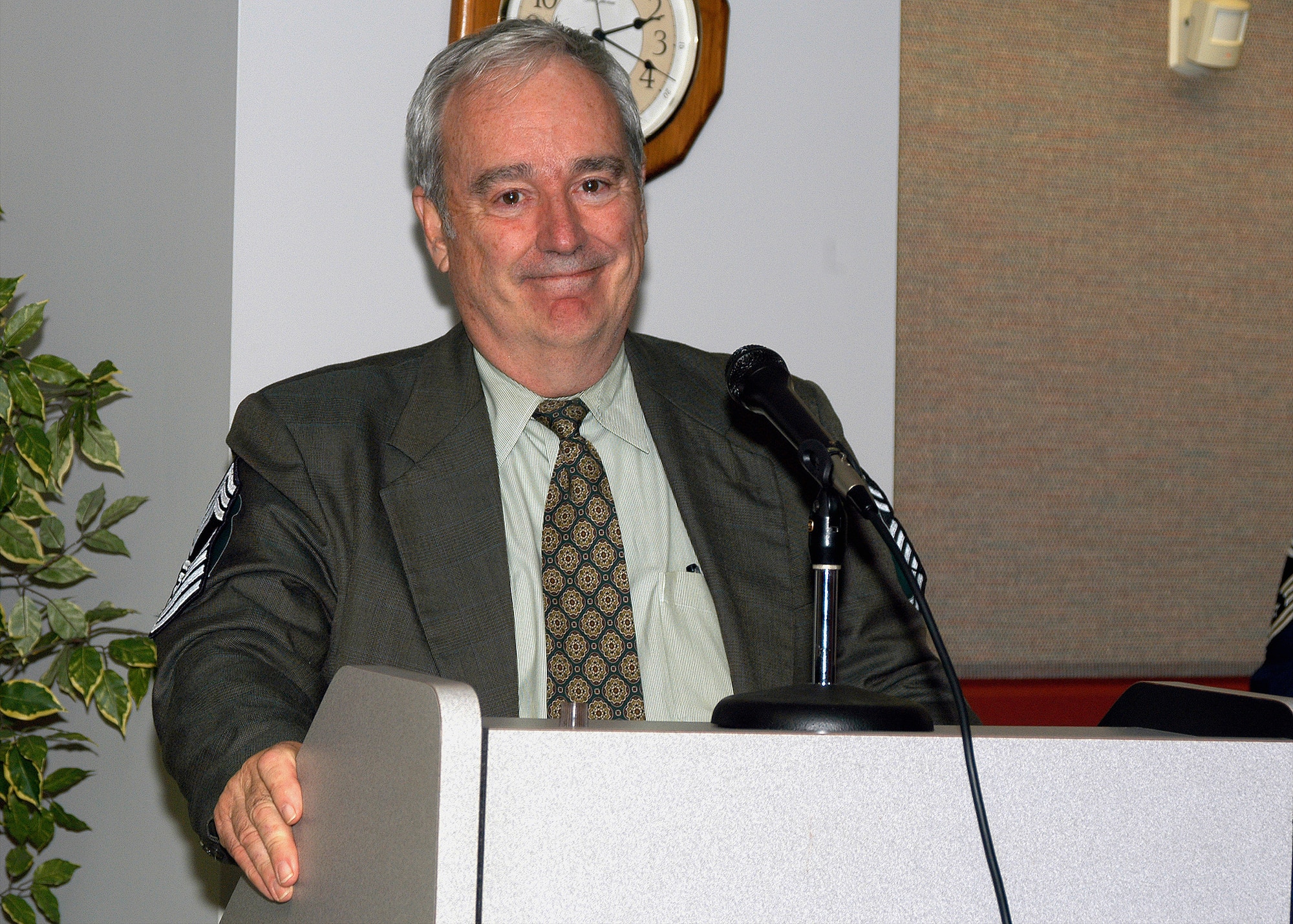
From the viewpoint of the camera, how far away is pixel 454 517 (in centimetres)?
151

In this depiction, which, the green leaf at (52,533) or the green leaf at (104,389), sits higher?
the green leaf at (104,389)

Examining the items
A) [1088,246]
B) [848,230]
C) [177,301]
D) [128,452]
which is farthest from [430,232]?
[1088,246]

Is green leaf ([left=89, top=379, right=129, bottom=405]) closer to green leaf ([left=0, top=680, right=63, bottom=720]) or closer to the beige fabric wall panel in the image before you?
green leaf ([left=0, top=680, right=63, bottom=720])

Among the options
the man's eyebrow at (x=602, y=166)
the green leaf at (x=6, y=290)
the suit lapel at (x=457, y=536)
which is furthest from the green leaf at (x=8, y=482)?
the man's eyebrow at (x=602, y=166)

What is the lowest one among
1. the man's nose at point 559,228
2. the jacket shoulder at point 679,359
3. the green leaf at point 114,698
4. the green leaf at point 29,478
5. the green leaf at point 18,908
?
the green leaf at point 18,908

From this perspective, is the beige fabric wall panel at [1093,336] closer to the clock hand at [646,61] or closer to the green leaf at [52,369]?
the clock hand at [646,61]

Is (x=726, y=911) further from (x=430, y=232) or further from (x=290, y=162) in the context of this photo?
(x=290, y=162)

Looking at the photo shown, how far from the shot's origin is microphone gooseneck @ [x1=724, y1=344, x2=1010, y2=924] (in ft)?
2.65

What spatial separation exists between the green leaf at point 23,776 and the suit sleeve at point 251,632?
72 centimetres

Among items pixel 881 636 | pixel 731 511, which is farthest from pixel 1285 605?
pixel 731 511

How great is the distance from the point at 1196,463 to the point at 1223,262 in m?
0.52

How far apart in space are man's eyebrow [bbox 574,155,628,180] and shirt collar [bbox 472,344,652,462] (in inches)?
9.2

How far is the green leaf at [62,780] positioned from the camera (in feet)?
6.82

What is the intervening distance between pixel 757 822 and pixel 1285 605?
5.73 ft
